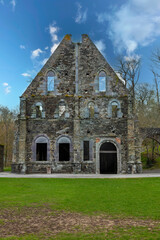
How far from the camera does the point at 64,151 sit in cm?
2462

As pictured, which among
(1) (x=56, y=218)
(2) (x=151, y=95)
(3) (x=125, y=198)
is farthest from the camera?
(2) (x=151, y=95)

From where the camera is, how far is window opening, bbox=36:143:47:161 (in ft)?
81.1

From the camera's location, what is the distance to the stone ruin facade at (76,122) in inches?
949

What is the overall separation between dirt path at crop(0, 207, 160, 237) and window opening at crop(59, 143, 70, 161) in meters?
16.5

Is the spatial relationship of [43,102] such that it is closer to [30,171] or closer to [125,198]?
[30,171]

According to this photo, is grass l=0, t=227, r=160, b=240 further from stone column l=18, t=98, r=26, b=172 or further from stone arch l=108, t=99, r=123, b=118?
stone arch l=108, t=99, r=123, b=118

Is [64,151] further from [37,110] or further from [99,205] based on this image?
[99,205]

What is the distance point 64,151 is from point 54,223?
706 inches

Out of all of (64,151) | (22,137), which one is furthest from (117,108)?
(22,137)

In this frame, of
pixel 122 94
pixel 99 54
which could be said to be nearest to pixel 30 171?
pixel 122 94

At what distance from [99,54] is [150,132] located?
949cm

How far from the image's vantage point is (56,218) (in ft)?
23.8

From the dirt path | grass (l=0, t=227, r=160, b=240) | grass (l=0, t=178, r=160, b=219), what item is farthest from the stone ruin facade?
grass (l=0, t=227, r=160, b=240)

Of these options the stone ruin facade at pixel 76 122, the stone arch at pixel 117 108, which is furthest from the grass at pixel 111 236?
the stone arch at pixel 117 108
